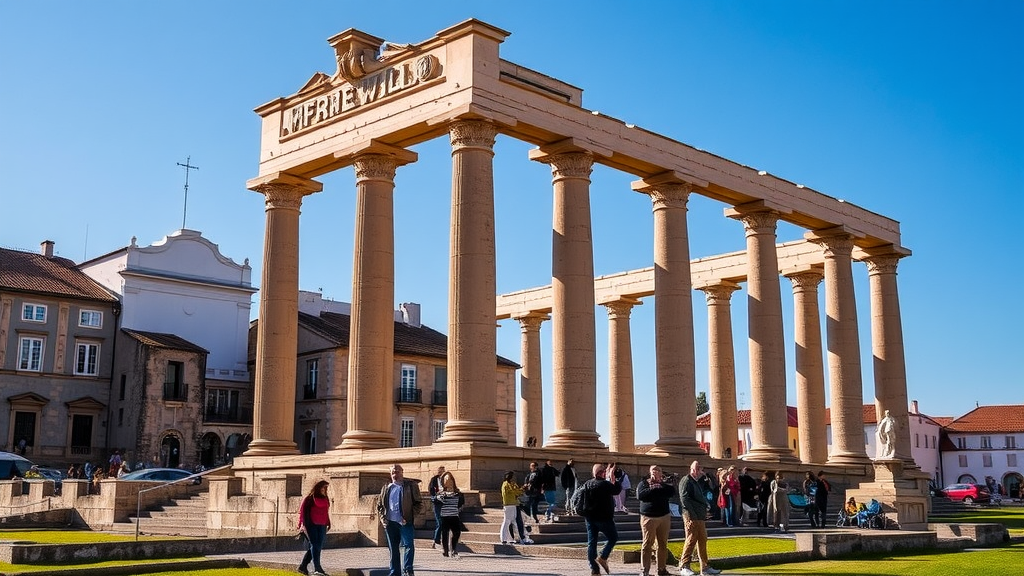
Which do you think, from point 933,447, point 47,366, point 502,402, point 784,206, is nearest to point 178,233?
point 47,366

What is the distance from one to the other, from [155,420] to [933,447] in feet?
276

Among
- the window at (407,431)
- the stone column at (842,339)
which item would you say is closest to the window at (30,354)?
the window at (407,431)

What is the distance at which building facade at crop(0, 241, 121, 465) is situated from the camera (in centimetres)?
6850

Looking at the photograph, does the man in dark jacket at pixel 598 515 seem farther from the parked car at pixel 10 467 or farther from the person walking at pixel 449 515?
the parked car at pixel 10 467

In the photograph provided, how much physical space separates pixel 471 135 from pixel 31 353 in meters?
44.5

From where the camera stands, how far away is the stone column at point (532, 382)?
200 feet

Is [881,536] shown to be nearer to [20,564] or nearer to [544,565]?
[544,565]

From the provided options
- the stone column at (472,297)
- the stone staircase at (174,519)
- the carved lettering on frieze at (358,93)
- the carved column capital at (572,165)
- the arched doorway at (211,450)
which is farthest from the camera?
the arched doorway at (211,450)

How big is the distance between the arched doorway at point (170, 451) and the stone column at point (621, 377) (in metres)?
28.5

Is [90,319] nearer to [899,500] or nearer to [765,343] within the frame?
[765,343]

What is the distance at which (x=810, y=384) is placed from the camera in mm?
51688

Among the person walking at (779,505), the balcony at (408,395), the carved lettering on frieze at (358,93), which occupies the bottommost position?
the person walking at (779,505)

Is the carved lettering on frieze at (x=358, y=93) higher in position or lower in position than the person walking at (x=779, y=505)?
higher

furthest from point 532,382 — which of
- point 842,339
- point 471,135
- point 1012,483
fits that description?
point 1012,483
